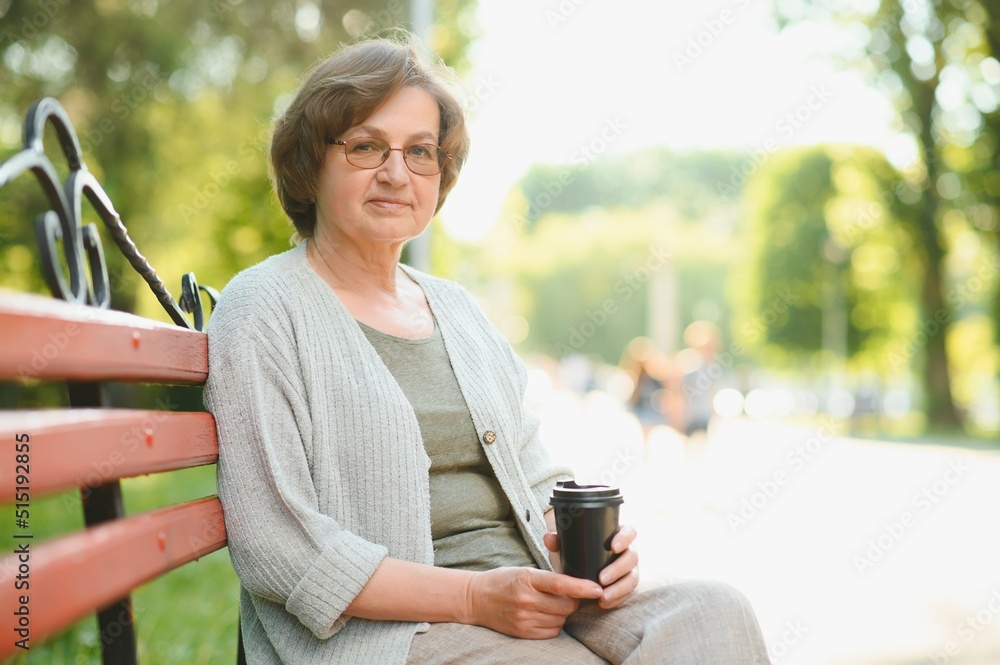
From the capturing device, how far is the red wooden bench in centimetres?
122

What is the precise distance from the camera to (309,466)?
211 centimetres

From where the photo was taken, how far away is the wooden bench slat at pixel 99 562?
1203 mm

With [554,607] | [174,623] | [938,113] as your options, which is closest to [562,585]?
[554,607]

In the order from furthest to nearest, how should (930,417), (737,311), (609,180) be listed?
1. (609,180)
2. (737,311)
3. (930,417)

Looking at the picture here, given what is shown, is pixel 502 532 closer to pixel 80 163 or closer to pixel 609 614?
pixel 609 614

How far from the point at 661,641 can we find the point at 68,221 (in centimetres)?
127

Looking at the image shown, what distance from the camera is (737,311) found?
148ft

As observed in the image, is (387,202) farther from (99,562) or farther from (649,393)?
(649,393)

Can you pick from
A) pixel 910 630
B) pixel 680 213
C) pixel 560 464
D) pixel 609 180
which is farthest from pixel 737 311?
pixel 560 464

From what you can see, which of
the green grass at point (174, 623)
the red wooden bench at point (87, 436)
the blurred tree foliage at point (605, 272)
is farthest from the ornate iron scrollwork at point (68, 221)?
the blurred tree foliage at point (605, 272)

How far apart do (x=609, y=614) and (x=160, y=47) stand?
1272 centimetres

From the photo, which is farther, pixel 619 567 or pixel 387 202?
pixel 387 202

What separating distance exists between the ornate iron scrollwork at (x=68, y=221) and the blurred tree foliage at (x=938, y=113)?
21.6 meters

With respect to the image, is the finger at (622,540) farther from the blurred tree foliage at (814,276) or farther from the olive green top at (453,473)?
the blurred tree foliage at (814,276)
